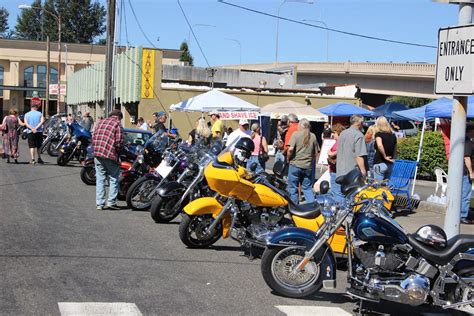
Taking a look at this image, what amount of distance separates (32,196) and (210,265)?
610 cm

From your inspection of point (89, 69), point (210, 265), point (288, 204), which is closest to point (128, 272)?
point (210, 265)

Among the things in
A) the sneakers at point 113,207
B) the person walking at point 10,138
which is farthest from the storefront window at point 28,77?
the sneakers at point 113,207

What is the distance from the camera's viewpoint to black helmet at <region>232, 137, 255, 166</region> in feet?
26.7

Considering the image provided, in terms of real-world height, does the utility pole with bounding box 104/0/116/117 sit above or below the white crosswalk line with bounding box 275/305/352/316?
above

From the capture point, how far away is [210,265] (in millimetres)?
7684

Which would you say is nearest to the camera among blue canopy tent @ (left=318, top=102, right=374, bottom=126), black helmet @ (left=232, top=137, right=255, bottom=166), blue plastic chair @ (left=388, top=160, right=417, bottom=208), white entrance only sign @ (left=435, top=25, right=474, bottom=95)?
white entrance only sign @ (left=435, top=25, right=474, bottom=95)

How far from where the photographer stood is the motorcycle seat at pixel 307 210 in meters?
7.30

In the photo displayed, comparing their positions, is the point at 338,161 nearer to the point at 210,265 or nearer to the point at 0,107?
the point at 210,265

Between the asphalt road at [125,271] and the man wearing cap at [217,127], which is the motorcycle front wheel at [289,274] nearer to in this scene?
the asphalt road at [125,271]

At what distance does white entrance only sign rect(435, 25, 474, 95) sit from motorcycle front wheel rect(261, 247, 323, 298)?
2358mm

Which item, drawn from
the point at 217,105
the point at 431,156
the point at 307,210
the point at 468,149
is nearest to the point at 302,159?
the point at 468,149

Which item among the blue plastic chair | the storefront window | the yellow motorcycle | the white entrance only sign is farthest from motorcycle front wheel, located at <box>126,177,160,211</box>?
the storefront window

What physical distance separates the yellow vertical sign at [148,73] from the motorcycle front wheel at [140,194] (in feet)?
61.9

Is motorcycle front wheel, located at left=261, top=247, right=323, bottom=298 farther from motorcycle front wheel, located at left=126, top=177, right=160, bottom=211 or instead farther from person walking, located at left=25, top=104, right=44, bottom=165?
person walking, located at left=25, top=104, right=44, bottom=165
